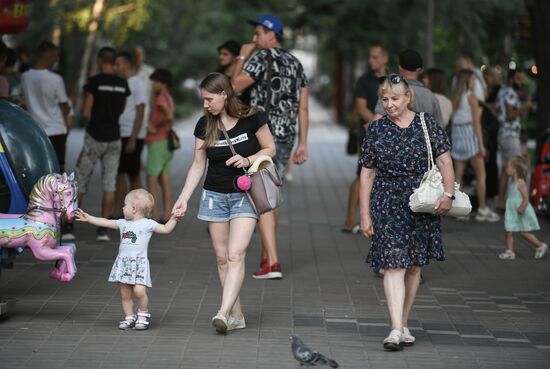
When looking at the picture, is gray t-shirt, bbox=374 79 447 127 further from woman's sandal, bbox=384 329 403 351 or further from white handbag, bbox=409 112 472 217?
woman's sandal, bbox=384 329 403 351

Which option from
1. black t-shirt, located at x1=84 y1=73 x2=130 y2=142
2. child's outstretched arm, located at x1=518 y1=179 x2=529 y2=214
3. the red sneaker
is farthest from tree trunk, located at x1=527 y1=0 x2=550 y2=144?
the red sneaker

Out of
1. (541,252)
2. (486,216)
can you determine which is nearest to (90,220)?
(541,252)

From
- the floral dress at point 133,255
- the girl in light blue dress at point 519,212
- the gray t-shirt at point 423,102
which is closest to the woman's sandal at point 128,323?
the floral dress at point 133,255

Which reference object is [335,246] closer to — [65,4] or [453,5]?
[453,5]

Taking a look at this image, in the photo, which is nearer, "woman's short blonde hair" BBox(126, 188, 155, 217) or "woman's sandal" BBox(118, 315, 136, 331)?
"woman's short blonde hair" BBox(126, 188, 155, 217)

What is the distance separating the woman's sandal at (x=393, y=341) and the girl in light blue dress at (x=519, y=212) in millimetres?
4113

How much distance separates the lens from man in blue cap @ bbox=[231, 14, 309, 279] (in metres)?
9.89

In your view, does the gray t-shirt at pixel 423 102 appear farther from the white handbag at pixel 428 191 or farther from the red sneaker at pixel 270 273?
the white handbag at pixel 428 191

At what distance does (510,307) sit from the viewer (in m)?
8.83

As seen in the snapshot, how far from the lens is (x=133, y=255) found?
7.59 m

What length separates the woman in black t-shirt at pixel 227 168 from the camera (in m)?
7.51

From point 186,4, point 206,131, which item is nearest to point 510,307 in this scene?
point 206,131

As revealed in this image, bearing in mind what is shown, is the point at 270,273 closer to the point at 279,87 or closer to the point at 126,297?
the point at 279,87

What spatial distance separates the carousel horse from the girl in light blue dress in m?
4.86
